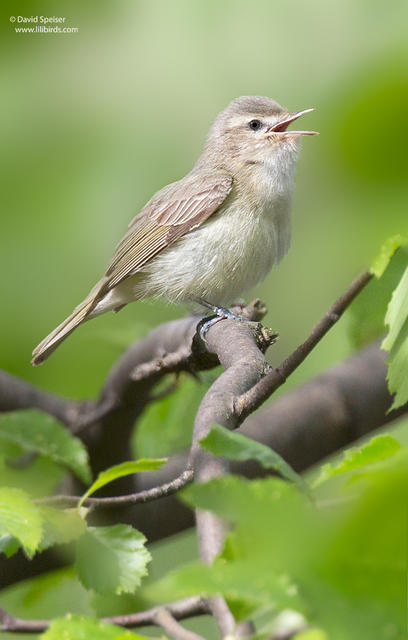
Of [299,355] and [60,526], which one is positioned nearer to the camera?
[299,355]

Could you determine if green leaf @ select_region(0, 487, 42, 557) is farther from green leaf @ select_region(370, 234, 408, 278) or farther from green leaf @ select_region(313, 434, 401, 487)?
green leaf @ select_region(370, 234, 408, 278)

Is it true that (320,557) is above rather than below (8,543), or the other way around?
above

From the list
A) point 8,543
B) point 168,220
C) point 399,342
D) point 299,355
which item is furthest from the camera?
point 168,220

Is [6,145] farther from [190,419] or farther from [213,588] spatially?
[190,419]

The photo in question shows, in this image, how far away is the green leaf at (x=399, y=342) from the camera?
4.89ft

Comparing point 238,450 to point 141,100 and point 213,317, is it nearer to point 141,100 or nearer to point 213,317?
point 141,100

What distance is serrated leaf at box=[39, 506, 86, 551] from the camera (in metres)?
1.86

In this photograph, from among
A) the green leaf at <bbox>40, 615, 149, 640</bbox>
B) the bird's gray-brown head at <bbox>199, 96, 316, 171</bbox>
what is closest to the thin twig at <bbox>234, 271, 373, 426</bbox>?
the green leaf at <bbox>40, 615, 149, 640</bbox>

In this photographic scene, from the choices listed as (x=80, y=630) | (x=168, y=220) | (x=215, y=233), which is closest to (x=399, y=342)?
(x=80, y=630)

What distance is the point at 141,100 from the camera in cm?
257

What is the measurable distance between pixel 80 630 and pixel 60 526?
0.76 metres

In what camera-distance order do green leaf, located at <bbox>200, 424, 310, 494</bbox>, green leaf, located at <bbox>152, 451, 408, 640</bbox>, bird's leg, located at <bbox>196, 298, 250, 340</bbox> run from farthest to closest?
bird's leg, located at <bbox>196, 298, 250, 340</bbox>
green leaf, located at <bbox>200, 424, 310, 494</bbox>
green leaf, located at <bbox>152, 451, 408, 640</bbox>

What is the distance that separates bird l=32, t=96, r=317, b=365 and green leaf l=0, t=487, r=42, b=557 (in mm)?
1692

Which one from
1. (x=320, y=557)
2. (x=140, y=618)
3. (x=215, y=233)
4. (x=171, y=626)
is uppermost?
(x=320, y=557)
